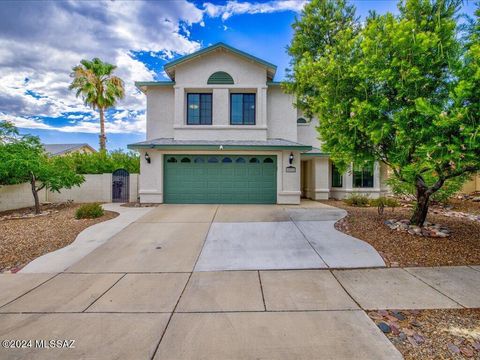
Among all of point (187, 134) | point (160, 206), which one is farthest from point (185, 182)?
point (187, 134)

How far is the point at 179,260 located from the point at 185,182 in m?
7.14

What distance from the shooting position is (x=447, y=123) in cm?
398

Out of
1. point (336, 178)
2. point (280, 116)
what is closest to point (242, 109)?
point (280, 116)

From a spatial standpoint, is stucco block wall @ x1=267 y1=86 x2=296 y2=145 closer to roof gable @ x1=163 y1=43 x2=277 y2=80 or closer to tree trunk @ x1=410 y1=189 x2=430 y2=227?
roof gable @ x1=163 y1=43 x2=277 y2=80

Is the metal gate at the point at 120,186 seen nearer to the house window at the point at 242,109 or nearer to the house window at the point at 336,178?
the house window at the point at 242,109

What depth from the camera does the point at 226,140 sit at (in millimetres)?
12547

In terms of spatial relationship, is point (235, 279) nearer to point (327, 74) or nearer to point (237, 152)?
point (327, 74)

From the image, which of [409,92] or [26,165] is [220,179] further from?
[409,92]

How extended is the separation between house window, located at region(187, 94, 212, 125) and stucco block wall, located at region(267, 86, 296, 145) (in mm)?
3450

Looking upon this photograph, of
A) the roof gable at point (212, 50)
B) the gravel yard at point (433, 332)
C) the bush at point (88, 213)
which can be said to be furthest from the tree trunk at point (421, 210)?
the bush at point (88, 213)

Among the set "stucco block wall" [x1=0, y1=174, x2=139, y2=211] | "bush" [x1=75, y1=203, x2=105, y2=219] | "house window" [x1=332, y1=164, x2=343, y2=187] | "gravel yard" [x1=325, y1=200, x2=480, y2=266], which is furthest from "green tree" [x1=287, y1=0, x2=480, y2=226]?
"stucco block wall" [x1=0, y1=174, x2=139, y2=211]

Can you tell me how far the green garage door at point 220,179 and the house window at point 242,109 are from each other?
2355mm

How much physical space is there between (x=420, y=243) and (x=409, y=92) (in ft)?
12.3

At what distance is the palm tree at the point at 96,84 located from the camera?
1880cm
